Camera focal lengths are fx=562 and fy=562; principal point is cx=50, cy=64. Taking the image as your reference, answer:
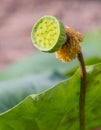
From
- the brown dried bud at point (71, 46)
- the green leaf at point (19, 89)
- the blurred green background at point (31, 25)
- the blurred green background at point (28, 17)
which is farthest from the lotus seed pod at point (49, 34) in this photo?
the blurred green background at point (28, 17)

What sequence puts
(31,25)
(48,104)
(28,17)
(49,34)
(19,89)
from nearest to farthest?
(49,34)
(48,104)
(19,89)
(31,25)
(28,17)

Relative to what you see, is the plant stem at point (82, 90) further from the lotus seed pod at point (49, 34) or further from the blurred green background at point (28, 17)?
the blurred green background at point (28, 17)

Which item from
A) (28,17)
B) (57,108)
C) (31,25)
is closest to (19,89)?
(57,108)

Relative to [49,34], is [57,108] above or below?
below

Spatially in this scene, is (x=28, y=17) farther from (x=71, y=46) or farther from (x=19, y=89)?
(x=71, y=46)

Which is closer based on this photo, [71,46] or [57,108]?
[71,46]

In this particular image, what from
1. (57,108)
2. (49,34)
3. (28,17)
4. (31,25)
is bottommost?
(57,108)

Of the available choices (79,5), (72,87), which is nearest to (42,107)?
(72,87)
